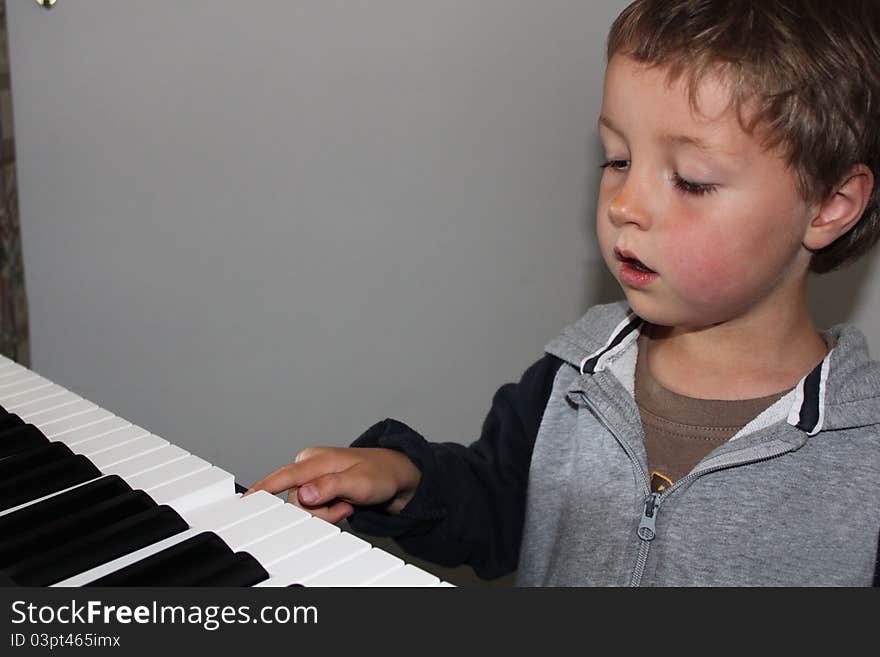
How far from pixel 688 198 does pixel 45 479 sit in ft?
1.83

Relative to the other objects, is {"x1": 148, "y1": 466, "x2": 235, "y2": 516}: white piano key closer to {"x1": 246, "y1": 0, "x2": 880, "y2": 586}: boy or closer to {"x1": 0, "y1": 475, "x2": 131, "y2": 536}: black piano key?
{"x1": 0, "y1": 475, "x2": 131, "y2": 536}: black piano key

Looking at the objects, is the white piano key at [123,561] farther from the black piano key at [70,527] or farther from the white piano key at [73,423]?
the white piano key at [73,423]

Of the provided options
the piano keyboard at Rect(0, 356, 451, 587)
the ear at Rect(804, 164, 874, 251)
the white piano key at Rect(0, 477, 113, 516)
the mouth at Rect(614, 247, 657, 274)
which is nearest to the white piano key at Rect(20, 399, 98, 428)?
the piano keyboard at Rect(0, 356, 451, 587)

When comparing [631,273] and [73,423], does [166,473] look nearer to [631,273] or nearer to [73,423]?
[73,423]

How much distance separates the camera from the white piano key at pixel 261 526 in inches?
24.4

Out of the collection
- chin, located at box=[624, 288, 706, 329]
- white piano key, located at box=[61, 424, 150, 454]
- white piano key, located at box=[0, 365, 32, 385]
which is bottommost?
white piano key, located at box=[61, 424, 150, 454]

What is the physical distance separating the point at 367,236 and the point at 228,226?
22 centimetres

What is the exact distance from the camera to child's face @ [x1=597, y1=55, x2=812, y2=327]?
798mm

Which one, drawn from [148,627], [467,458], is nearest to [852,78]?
[467,458]

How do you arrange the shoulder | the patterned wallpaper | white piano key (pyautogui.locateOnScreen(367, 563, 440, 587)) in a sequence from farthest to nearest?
the patterned wallpaper < the shoulder < white piano key (pyautogui.locateOnScreen(367, 563, 440, 587))

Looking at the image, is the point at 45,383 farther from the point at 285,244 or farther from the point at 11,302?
the point at 285,244

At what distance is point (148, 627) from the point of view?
0.52 metres

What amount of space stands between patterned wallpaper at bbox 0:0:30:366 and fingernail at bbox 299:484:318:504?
0.63 metres

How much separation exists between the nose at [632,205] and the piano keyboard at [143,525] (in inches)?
14.8
